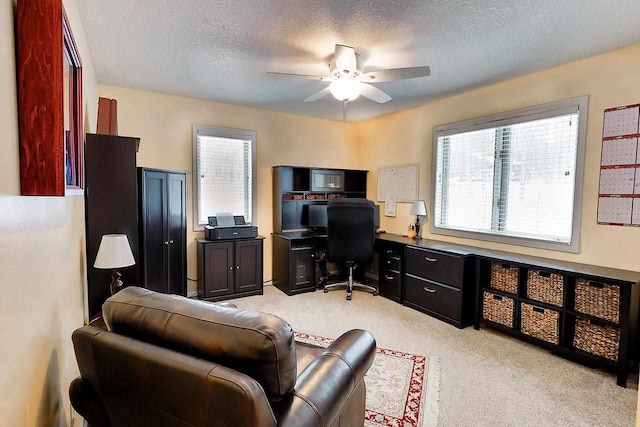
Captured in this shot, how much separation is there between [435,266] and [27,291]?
3.38 metres

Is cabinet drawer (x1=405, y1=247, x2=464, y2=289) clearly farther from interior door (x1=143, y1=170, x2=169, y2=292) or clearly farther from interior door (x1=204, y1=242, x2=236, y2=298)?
interior door (x1=143, y1=170, x2=169, y2=292)

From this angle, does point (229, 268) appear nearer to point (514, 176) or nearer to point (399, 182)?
point (399, 182)

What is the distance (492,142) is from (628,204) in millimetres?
1360

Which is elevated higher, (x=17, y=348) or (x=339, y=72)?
(x=339, y=72)

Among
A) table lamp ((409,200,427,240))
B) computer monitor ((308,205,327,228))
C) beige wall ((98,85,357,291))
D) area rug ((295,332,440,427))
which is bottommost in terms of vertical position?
area rug ((295,332,440,427))

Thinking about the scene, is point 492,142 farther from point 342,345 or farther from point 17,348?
point 17,348

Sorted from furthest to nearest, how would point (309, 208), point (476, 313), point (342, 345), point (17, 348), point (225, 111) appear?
point (309, 208) → point (225, 111) → point (476, 313) → point (342, 345) → point (17, 348)

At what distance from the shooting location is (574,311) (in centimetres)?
264

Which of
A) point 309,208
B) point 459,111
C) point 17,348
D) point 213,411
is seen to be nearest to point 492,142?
point 459,111

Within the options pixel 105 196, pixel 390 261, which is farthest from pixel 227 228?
pixel 390 261

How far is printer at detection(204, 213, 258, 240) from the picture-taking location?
161 inches

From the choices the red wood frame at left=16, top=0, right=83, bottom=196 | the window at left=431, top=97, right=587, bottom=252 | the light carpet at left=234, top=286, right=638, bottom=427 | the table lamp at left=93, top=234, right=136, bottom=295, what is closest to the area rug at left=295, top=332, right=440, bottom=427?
the light carpet at left=234, top=286, right=638, bottom=427

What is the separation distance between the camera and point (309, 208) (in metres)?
4.98

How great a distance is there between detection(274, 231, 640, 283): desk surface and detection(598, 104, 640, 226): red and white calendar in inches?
16.7
